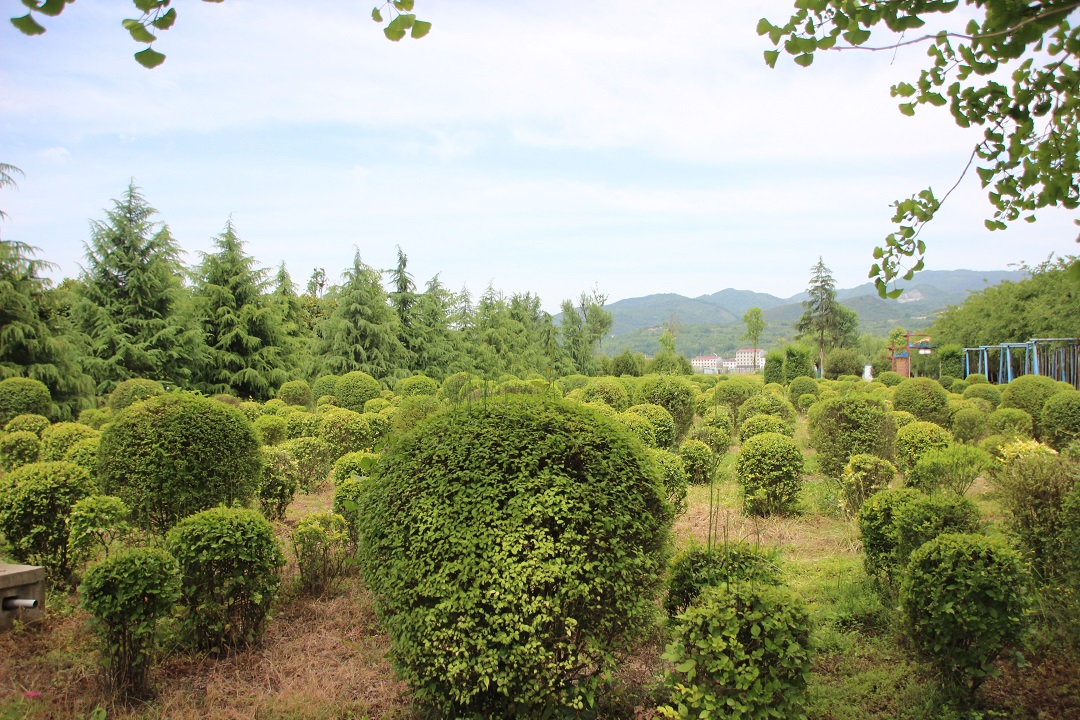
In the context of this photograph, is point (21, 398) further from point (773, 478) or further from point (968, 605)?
point (968, 605)

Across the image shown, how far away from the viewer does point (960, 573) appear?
3084 mm

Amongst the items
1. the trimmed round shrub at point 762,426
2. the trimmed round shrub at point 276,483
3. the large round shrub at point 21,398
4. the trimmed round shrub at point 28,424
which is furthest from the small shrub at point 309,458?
the large round shrub at point 21,398

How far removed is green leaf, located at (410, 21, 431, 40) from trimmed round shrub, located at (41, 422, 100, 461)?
728cm

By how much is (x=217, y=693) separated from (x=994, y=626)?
404 cm

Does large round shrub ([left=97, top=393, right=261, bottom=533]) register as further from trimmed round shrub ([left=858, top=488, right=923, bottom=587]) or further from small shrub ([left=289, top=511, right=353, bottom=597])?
trimmed round shrub ([left=858, top=488, right=923, bottom=587])

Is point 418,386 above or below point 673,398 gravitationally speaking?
above

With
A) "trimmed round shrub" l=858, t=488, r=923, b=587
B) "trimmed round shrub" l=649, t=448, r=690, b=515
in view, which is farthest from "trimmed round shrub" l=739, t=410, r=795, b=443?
"trimmed round shrub" l=858, t=488, r=923, b=587

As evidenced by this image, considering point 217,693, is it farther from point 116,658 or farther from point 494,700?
point 494,700

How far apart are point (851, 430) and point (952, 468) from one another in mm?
2349

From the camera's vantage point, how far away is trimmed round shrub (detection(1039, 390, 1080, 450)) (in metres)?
9.90

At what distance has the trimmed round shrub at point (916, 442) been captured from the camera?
27.6ft

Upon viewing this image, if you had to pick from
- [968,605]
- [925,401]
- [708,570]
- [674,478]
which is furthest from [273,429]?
[925,401]

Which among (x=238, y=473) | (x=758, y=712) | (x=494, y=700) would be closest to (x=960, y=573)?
(x=758, y=712)

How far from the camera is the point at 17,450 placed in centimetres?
817
